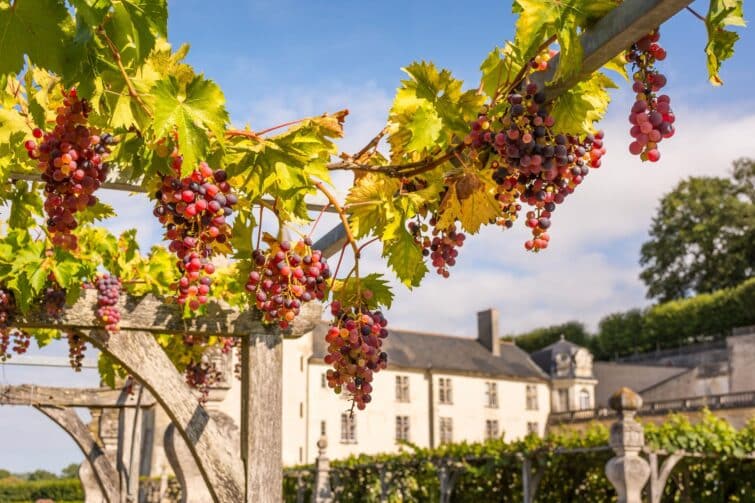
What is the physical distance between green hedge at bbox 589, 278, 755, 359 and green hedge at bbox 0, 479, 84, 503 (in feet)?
111

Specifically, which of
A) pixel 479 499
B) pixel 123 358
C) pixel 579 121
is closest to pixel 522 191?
pixel 579 121

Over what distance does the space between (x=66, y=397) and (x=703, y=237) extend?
4733 centimetres

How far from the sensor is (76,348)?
231 inches

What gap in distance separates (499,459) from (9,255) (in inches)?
451

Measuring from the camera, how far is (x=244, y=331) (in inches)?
167

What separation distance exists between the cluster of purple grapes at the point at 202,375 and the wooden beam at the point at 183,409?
10.8 feet

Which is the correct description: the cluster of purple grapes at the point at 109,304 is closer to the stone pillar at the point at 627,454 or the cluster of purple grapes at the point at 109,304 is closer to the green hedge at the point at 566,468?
the stone pillar at the point at 627,454

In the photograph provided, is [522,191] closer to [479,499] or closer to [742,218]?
[479,499]

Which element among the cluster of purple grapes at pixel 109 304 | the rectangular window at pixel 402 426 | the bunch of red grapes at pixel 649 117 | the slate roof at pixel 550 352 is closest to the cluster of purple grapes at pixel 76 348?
the cluster of purple grapes at pixel 109 304

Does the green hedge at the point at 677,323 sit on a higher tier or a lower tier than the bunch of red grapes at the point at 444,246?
higher

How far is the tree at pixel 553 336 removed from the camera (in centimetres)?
5728

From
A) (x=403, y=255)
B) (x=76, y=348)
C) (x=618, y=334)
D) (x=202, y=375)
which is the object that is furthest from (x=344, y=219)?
(x=618, y=334)

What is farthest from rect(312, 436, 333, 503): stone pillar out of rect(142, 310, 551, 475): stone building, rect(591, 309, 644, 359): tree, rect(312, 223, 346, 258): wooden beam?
rect(591, 309, 644, 359): tree

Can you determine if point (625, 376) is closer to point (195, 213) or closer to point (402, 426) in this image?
point (402, 426)
